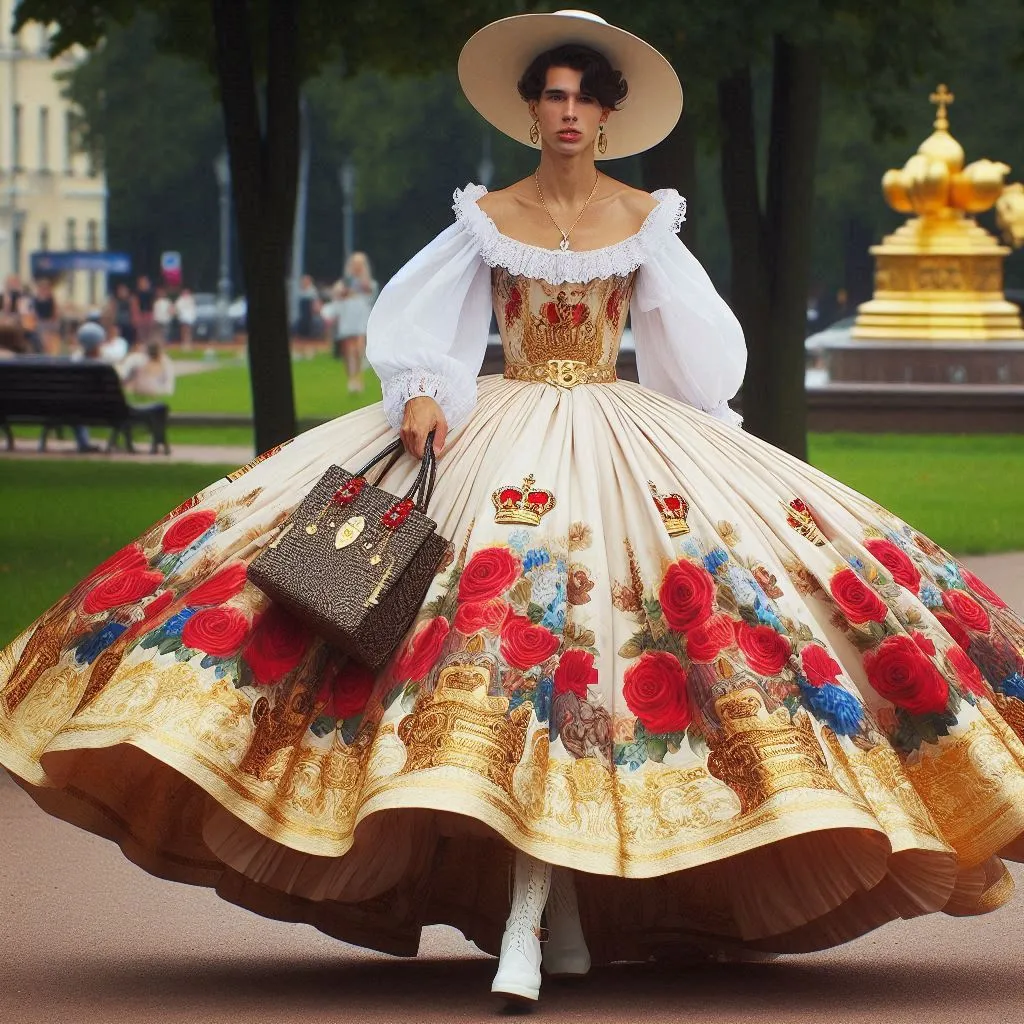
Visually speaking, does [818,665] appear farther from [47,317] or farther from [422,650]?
[47,317]

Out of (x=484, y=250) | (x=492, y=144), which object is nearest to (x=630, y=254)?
(x=484, y=250)

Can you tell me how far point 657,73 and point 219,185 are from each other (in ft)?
200

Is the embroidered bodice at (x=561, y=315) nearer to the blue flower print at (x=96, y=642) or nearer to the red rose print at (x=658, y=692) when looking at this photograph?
the red rose print at (x=658, y=692)

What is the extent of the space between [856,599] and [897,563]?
25 centimetres

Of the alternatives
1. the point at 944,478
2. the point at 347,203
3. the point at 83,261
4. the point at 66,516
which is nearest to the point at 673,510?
the point at 66,516

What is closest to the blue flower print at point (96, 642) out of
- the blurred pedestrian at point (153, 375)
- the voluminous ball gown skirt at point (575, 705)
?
the voluminous ball gown skirt at point (575, 705)

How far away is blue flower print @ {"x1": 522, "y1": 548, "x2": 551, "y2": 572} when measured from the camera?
17.6 ft

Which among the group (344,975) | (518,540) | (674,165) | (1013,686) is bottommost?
(344,975)

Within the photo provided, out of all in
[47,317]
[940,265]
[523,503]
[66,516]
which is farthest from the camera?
[47,317]

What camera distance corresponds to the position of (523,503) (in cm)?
548

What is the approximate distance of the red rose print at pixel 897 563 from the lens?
18.7 ft

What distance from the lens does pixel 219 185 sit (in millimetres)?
66000

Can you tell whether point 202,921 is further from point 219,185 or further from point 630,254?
point 219,185

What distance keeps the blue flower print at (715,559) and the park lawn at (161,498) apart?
586 cm
